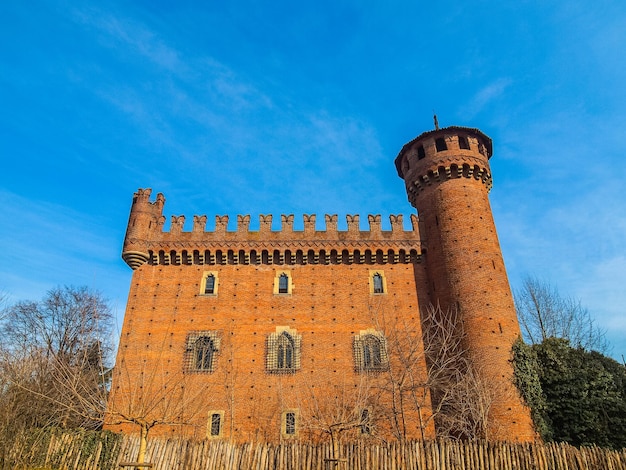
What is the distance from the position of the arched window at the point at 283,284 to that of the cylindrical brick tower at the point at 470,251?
7576 mm

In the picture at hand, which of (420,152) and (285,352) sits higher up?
(420,152)

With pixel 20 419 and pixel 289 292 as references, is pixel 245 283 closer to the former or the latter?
pixel 289 292

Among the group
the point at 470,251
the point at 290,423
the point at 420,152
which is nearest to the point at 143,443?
the point at 290,423

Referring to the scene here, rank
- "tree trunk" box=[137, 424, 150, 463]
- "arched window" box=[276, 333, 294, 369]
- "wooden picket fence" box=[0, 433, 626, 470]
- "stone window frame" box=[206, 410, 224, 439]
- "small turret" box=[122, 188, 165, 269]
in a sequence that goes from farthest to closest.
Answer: "small turret" box=[122, 188, 165, 269] < "arched window" box=[276, 333, 294, 369] < "stone window frame" box=[206, 410, 224, 439] < "wooden picket fence" box=[0, 433, 626, 470] < "tree trunk" box=[137, 424, 150, 463]

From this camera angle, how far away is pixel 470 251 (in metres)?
21.2

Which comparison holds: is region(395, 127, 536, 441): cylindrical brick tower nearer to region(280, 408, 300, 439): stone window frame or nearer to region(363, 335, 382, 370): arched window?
region(363, 335, 382, 370): arched window

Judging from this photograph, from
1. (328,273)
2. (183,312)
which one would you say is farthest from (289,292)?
(183,312)

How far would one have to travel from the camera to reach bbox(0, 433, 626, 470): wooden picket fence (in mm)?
12398

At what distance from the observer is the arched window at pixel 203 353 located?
20094mm

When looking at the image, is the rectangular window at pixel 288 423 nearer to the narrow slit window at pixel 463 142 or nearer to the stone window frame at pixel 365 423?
the stone window frame at pixel 365 423

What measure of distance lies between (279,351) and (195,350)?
411 centimetres

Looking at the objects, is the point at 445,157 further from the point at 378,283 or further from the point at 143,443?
the point at 143,443

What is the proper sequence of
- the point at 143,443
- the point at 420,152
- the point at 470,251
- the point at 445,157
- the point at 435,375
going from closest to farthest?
the point at 143,443 → the point at 435,375 → the point at 470,251 → the point at 445,157 → the point at 420,152

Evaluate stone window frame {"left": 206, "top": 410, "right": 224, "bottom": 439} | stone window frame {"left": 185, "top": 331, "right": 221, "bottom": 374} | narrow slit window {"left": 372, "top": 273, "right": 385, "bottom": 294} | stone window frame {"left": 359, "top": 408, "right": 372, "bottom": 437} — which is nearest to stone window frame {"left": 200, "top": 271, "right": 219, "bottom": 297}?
stone window frame {"left": 185, "top": 331, "right": 221, "bottom": 374}
